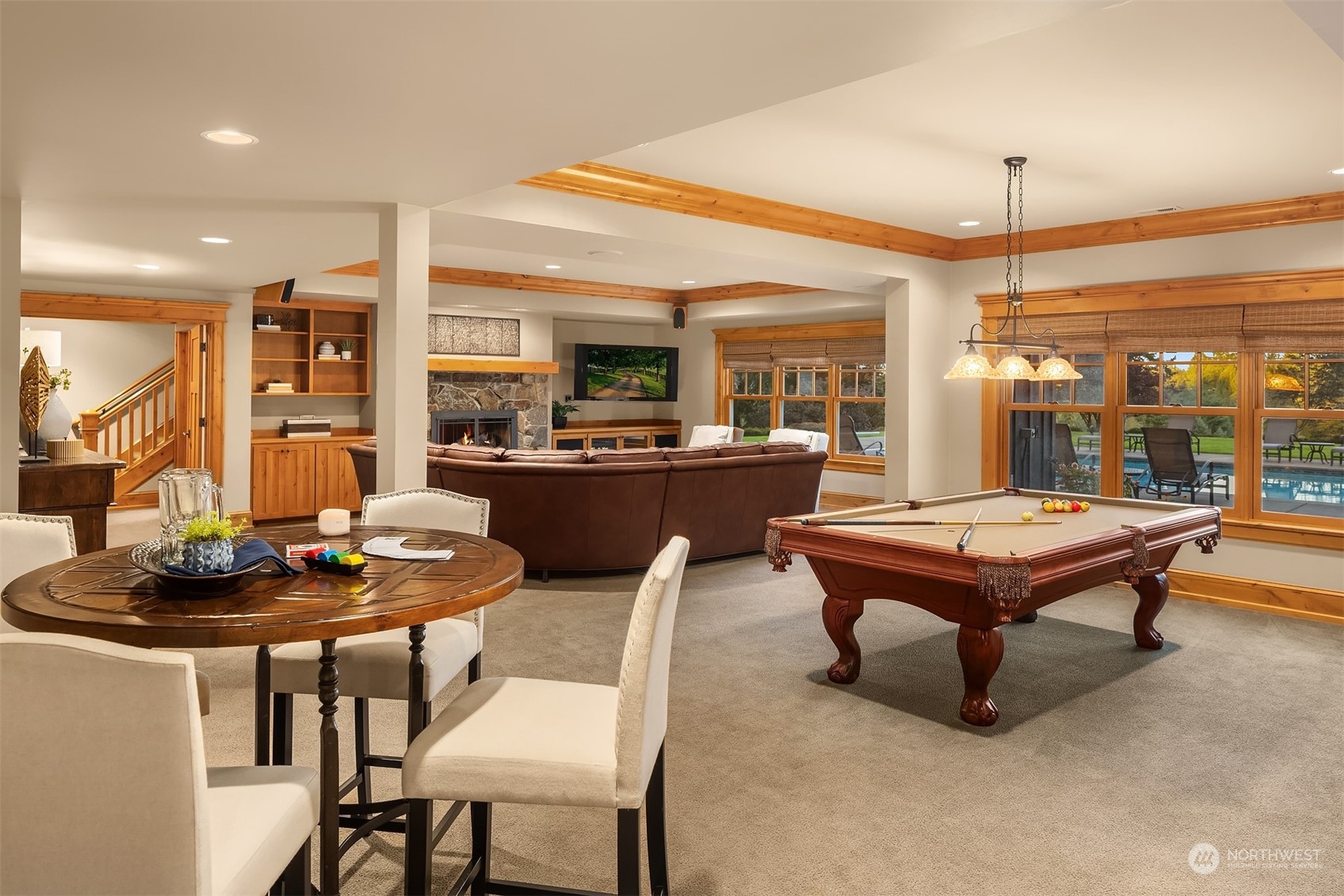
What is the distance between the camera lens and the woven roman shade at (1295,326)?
16.8 ft

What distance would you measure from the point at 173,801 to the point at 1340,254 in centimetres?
628

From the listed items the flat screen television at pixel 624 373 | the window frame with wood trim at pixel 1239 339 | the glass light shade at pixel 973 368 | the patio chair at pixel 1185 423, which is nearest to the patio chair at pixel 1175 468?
the patio chair at pixel 1185 423

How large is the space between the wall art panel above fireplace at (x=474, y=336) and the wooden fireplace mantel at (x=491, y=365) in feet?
0.45

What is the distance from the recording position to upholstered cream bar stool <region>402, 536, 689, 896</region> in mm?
1750

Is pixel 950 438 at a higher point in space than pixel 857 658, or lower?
higher

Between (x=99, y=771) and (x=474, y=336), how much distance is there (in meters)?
8.72

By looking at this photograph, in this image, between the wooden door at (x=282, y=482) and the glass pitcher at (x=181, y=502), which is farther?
the wooden door at (x=282, y=482)

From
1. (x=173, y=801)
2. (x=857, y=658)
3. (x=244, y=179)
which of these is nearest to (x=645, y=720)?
(x=173, y=801)

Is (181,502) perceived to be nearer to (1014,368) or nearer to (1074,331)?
(1014,368)

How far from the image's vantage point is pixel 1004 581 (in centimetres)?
303

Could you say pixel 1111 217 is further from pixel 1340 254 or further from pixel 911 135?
pixel 911 135

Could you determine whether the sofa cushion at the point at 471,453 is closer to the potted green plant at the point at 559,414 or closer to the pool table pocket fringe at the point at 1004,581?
the pool table pocket fringe at the point at 1004,581

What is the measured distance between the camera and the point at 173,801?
4.34 feet

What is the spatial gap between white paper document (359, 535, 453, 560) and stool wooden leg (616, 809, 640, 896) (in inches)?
32.9
